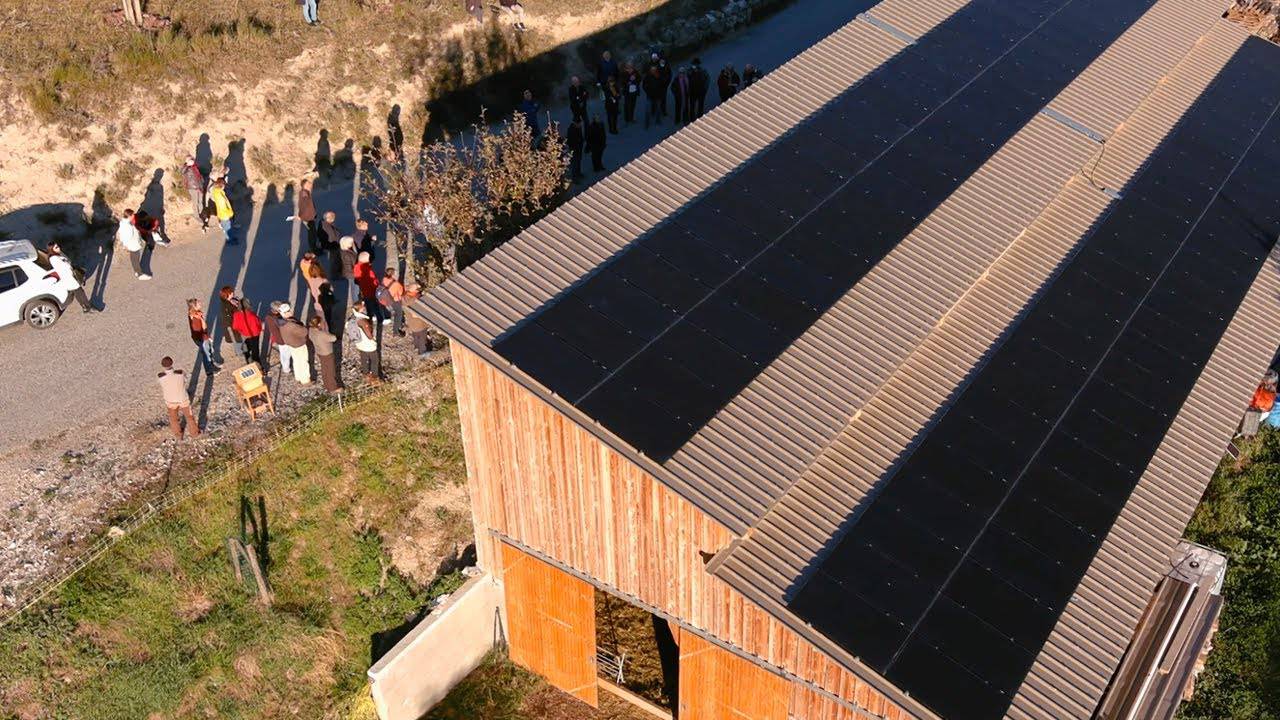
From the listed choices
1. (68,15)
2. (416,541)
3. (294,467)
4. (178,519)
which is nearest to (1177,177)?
(416,541)

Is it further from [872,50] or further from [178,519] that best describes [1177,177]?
[178,519]

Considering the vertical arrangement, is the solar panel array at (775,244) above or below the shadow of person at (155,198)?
above

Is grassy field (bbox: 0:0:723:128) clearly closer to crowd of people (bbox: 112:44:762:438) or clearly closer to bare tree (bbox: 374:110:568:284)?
crowd of people (bbox: 112:44:762:438)

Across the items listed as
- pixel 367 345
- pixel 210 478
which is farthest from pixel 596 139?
pixel 210 478

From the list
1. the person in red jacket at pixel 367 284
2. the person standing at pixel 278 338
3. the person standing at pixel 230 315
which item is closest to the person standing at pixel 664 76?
the person in red jacket at pixel 367 284

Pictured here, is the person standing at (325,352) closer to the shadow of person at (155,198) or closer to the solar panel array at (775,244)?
the solar panel array at (775,244)

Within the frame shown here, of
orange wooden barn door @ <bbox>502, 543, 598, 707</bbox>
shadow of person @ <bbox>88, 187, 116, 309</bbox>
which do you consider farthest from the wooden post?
orange wooden barn door @ <bbox>502, 543, 598, 707</bbox>
